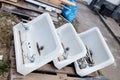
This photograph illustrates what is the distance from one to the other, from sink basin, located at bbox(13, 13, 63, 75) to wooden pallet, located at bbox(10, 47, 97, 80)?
0.25 feet

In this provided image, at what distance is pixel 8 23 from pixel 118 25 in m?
4.02

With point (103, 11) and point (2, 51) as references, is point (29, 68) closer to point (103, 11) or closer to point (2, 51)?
point (2, 51)

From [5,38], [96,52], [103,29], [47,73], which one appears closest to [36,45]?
[47,73]

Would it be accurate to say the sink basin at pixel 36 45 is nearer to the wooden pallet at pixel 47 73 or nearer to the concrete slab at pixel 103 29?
the wooden pallet at pixel 47 73

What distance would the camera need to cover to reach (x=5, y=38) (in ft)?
8.63

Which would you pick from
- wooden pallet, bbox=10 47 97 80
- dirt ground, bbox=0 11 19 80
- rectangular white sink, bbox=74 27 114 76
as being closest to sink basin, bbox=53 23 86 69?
wooden pallet, bbox=10 47 97 80

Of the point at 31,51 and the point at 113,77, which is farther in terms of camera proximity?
the point at 113,77

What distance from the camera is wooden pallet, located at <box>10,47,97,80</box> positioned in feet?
6.73

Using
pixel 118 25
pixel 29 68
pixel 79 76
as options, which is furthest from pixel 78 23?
pixel 29 68

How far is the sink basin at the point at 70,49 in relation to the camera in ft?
7.16

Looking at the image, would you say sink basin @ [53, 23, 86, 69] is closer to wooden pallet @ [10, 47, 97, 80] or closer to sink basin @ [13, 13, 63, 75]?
wooden pallet @ [10, 47, 97, 80]

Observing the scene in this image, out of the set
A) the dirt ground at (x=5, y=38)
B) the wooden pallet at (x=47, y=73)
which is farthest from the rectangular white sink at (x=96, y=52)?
the dirt ground at (x=5, y=38)

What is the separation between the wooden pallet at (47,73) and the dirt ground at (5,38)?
136 mm

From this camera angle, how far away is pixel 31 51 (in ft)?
7.02
